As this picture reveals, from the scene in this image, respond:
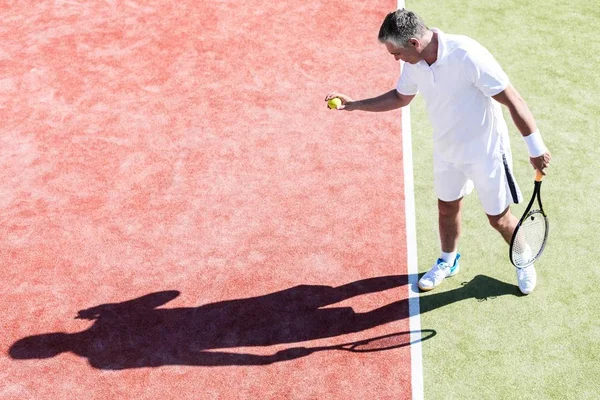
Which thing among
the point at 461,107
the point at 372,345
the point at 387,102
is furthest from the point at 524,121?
the point at 372,345

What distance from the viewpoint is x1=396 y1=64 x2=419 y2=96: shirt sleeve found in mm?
5273

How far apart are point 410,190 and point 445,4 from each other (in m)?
3.76

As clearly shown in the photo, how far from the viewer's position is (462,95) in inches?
196

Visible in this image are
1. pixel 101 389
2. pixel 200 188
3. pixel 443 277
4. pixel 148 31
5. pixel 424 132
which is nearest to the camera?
pixel 101 389

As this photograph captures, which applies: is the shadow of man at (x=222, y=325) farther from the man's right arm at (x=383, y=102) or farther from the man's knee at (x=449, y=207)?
the man's right arm at (x=383, y=102)

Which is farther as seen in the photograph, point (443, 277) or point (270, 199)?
point (270, 199)

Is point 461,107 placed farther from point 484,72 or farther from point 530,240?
point 530,240

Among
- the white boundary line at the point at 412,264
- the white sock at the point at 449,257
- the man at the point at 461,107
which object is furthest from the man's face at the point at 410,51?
the white boundary line at the point at 412,264

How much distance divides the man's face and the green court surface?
2.31 m

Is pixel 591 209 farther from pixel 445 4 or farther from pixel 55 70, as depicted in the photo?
pixel 55 70

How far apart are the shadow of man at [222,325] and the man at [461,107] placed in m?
1.01

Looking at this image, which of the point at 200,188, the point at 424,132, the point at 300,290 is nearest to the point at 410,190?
the point at 424,132

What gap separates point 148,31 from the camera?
9734 mm

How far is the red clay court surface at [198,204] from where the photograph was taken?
5914mm
